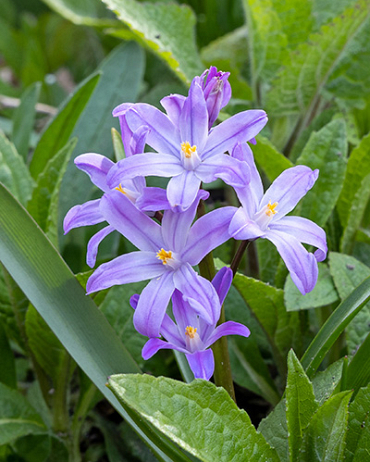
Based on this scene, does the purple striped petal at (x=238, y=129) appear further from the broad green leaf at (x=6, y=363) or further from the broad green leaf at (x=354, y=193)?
the broad green leaf at (x=6, y=363)

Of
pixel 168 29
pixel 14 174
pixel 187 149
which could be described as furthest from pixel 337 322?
pixel 168 29

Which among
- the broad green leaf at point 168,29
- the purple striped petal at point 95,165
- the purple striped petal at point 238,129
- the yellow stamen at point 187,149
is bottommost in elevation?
the purple striped petal at point 238,129

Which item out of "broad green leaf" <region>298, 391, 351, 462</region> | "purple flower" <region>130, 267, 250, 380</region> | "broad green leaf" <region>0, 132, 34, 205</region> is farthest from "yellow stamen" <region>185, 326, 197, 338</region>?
"broad green leaf" <region>0, 132, 34, 205</region>

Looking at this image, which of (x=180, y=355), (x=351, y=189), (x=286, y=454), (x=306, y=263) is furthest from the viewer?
(x=351, y=189)

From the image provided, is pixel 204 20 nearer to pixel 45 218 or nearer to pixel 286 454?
pixel 45 218

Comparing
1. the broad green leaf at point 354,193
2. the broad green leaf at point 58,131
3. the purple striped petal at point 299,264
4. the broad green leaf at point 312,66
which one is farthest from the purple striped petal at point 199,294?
the broad green leaf at point 312,66

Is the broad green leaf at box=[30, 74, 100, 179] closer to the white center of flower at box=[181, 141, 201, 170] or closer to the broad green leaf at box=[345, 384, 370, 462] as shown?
the white center of flower at box=[181, 141, 201, 170]

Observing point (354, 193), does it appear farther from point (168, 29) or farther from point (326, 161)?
point (168, 29)

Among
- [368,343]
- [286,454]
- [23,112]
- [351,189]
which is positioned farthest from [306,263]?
[23,112]
